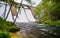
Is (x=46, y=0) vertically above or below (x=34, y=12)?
above

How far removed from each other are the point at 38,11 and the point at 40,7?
1.49 metres

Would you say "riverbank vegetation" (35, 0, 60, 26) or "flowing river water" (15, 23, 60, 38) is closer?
Answer: "flowing river water" (15, 23, 60, 38)

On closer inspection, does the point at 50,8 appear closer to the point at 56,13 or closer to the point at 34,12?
→ the point at 56,13

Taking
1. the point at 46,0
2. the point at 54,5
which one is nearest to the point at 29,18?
the point at 46,0

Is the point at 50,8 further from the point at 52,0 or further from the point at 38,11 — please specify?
the point at 38,11

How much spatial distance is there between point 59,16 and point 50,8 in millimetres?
3644

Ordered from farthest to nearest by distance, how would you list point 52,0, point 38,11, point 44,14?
1. point 38,11
2. point 44,14
3. point 52,0

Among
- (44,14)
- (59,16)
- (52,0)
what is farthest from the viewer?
(44,14)

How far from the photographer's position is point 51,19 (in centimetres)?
5125

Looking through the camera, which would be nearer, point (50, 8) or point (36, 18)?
point (50, 8)

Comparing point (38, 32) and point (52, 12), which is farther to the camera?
point (52, 12)

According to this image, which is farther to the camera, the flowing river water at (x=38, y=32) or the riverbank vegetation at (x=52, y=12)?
the riverbank vegetation at (x=52, y=12)

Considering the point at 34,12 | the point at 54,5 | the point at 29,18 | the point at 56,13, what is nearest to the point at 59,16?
the point at 56,13

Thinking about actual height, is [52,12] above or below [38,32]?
below
